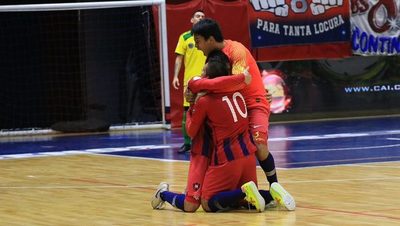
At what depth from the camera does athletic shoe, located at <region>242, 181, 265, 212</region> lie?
8.47 m

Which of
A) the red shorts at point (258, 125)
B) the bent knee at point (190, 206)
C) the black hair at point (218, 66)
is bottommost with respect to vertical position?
the bent knee at point (190, 206)

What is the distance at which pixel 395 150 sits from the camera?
1440cm

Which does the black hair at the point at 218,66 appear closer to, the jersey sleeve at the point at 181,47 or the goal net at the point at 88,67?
the jersey sleeve at the point at 181,47

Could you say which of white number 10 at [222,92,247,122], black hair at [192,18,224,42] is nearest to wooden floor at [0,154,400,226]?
white number 10 at [222,92,247,122]

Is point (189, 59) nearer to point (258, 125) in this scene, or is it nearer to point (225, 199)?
point (258, 125)

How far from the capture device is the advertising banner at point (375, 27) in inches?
904

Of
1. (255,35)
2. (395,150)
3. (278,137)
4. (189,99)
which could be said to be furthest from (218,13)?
(189,99)

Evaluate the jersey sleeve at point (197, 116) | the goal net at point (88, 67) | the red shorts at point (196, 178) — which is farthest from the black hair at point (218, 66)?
the goal net at point (88, 67)

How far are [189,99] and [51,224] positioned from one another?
174cm

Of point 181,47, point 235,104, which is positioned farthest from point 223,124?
point 181,47

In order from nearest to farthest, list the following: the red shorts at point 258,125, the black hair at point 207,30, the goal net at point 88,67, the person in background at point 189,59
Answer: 1. the black hair at point 207,30
2. the red shorts at point 258,125
3. the person in background at point 189,59
4. the goal net at point 88,67

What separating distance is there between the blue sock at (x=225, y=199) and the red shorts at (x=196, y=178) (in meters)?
0.16

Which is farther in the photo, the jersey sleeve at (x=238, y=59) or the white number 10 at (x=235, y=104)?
the jersey sleeve at (x=238, y=59)

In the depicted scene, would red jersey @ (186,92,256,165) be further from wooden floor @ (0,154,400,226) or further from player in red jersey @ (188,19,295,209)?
wooden floor @ (0,154,400,226)
